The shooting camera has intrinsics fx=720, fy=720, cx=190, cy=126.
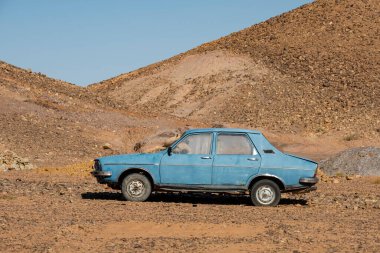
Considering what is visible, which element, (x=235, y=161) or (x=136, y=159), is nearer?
(x=235, y=161)

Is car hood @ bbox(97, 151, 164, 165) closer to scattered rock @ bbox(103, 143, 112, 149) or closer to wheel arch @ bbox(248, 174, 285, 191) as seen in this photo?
wheel arch @ bbox(248, 174, 285, 191)

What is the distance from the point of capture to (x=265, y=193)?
47.6 feet

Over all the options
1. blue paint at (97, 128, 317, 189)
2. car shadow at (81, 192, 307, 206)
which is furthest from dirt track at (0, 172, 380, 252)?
blue paint at (97, 128, 317, 189)

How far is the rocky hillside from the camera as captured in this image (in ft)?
172

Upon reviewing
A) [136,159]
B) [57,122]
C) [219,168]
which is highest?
[57,122]

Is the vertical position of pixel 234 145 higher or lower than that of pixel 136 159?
higher

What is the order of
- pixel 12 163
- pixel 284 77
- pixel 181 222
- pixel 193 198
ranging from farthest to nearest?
pixel 284 77 → pixel 12 163 → pixel 193 198 → pixel 181 222

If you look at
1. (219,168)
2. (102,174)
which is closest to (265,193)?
(219,168)

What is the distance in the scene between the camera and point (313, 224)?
1197cm

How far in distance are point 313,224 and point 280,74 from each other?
167 feet

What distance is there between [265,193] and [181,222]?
119 inches

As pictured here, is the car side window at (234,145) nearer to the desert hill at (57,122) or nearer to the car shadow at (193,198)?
the car shadow at (193,198)

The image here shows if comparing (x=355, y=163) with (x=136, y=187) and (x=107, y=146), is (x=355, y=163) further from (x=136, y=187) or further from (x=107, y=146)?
(x=107, y=146)

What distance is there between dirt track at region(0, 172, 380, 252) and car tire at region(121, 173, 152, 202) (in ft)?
1.09
